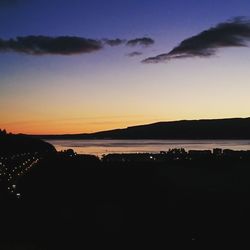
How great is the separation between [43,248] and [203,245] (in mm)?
6460

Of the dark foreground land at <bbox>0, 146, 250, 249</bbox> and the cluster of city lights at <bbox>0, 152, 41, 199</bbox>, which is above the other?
the cluster of city lights at <bbox>0, 152, 41, 199</bbox>

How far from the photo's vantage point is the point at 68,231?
75.2 ft

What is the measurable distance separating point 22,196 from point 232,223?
16466 mm

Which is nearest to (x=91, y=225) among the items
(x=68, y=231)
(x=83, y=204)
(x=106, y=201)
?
(x=68, y=231)

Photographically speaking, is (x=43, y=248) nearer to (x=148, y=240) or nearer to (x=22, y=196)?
(x=148, y=240)

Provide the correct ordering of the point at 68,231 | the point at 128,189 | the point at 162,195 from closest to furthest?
the point at 68,231 < the point at 162,195 < the point at 128,189

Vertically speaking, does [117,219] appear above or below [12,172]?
below

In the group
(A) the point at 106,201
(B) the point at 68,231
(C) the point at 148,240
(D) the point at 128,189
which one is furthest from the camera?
(D) the point at 128,189

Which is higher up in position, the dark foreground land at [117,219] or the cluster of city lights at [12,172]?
the cluster of city lights at [12,172]

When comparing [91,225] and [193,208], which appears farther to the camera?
[193,208]

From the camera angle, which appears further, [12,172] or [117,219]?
[12,172]

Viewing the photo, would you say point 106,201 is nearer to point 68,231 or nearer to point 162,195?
point 162,195

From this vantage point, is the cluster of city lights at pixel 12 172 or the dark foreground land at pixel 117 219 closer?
the dark foreground land at pixel 117 219

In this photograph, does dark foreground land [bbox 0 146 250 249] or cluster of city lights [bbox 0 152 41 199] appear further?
cluster of city lights [bbox 0 152 41 199]
